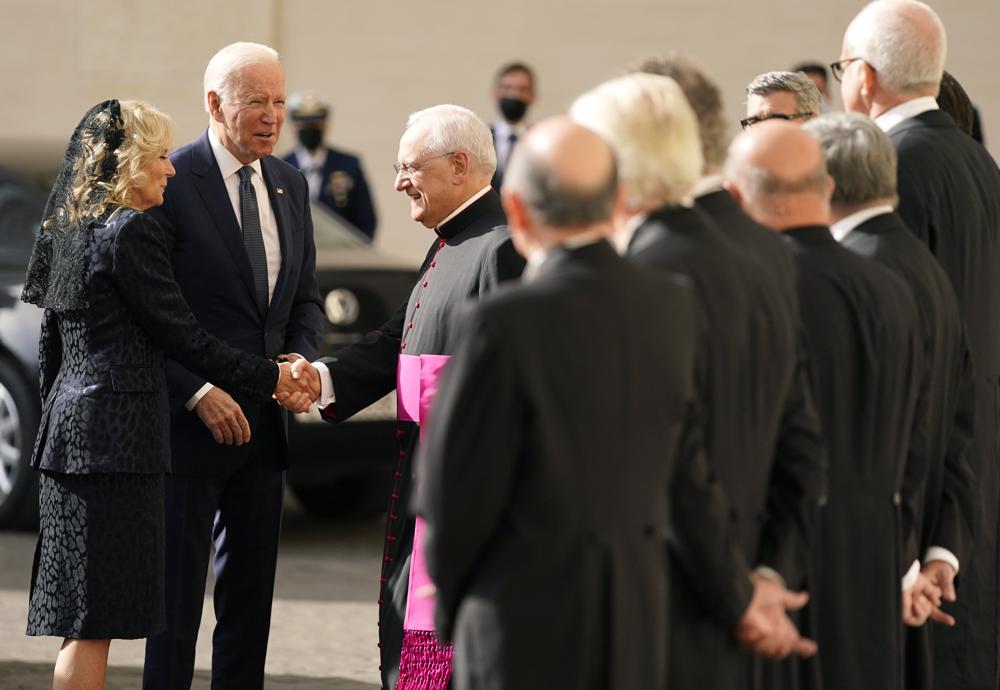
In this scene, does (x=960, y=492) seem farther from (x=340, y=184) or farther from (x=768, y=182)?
(x=340, y=184)

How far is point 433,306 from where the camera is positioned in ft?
16.2

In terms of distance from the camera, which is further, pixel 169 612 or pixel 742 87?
pixel 742 87

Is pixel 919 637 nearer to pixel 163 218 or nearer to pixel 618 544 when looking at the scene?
pixel 618 544

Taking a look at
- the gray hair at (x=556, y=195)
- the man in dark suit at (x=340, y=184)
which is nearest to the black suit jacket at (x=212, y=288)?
the gray hair at (x=556, y=195)

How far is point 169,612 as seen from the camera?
5227 mm

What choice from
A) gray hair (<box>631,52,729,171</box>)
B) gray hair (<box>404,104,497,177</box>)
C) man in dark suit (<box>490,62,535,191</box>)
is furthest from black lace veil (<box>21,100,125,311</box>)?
man in dark suit (<box>490,62,535,191</box>)

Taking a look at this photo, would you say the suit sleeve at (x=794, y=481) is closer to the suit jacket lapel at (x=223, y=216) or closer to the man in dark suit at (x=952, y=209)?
the man in dark suit at (x=952, y=209)

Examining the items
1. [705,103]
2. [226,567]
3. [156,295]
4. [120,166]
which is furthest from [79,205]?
[705,103]

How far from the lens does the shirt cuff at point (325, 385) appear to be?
5.30 m

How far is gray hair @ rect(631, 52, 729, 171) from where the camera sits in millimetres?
3580

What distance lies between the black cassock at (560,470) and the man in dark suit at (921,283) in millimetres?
1024

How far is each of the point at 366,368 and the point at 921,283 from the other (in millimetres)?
1929

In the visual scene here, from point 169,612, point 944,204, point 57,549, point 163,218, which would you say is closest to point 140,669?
point 169,612

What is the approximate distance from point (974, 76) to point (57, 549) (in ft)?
30.6
